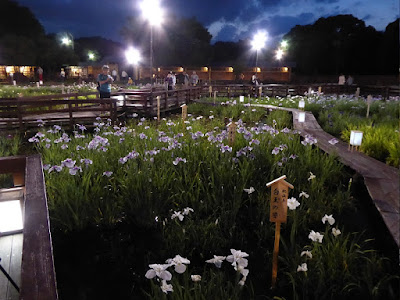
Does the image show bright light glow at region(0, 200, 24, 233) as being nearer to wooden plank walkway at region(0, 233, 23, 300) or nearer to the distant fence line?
wooden plank walkway at region(0, 233, 23, 300)

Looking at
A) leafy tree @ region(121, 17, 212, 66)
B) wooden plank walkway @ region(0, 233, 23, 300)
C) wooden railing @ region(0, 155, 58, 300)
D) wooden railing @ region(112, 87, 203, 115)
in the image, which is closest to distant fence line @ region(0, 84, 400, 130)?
wooden railing @ region(112, 87, 203, 115)

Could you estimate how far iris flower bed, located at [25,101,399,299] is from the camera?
2.49 meters

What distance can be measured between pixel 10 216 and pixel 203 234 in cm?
177

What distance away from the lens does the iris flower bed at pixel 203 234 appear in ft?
Result: 8.18

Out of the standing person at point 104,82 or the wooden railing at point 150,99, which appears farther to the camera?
the wooden railing at point 150,99

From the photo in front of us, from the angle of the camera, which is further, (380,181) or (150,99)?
(150,99)

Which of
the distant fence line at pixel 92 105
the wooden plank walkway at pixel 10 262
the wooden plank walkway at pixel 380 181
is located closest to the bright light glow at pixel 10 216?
A: the wooden plank walkway at pixel 10 262

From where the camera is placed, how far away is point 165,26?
4644 centimetres

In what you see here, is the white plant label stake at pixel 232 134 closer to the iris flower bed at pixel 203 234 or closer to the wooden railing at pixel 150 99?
the iris flower bed at pixel 203 234

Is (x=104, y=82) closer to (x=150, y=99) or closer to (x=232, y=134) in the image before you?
(x=150, y=99)

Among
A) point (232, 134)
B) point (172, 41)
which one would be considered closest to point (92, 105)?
point (232, 134)

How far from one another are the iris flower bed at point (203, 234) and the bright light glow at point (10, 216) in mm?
418

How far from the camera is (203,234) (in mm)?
3127

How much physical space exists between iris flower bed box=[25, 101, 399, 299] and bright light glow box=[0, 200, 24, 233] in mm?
418
